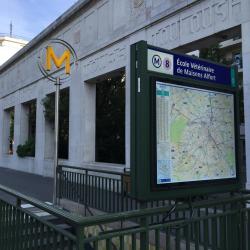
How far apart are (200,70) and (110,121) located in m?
13.9

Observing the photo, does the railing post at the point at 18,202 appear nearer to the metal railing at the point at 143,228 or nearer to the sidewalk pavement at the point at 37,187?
the metal railing at the point at 143,228

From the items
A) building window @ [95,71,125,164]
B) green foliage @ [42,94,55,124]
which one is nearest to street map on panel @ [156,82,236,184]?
building window @ [95,71,125,164]

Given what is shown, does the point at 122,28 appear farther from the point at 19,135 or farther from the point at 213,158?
the point at 19,135

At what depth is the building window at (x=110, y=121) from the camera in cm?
1720

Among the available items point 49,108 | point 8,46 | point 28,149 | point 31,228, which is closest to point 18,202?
point 31,228

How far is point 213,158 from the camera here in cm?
337

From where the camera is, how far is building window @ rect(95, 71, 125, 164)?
17.2 meters

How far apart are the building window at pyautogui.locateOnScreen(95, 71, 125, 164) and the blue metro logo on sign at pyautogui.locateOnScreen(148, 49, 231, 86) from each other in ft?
44.6

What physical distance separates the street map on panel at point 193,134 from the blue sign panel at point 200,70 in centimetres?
12

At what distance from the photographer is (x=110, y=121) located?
1725cm

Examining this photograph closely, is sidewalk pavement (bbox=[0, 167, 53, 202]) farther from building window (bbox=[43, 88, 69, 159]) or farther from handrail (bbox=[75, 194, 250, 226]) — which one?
handrail (bbox=[75, 194, 250, 226])

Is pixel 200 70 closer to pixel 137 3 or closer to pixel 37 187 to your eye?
pixel 137 3

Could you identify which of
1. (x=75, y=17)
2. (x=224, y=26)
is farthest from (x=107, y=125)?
(x=224, y=26)

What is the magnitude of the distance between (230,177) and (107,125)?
13767 millimetres
